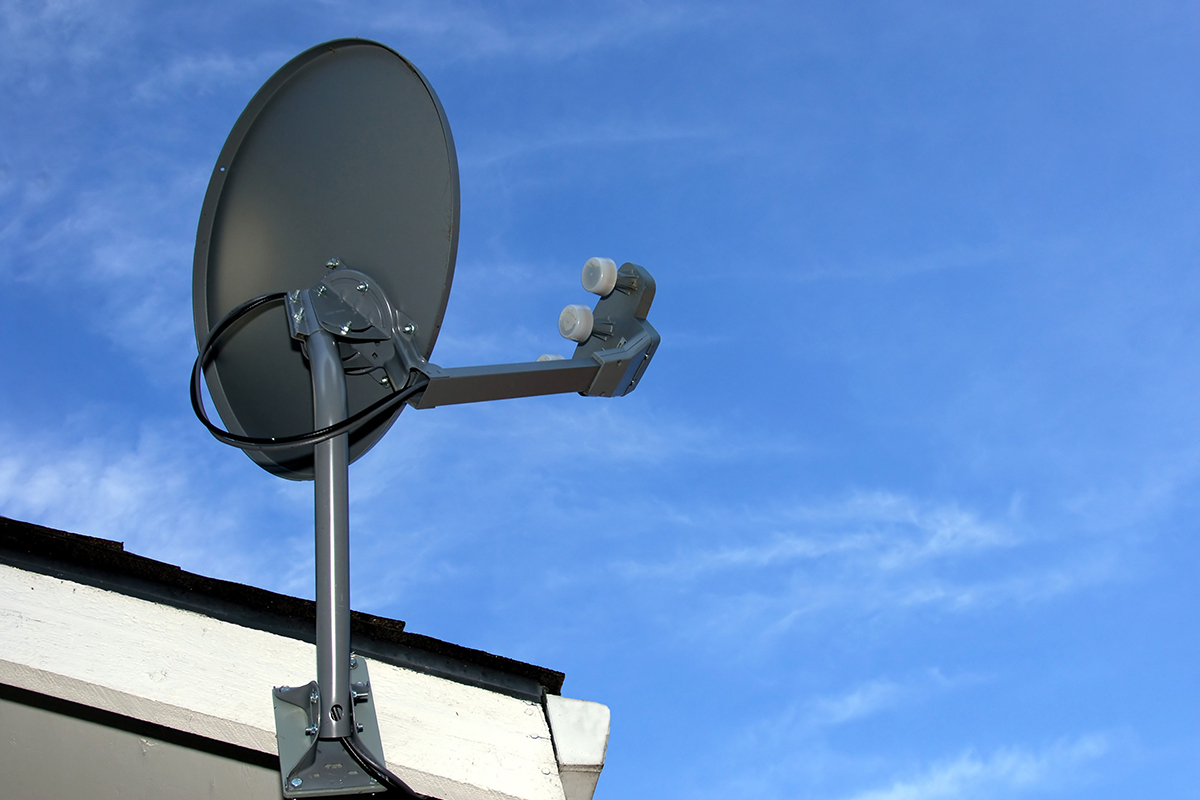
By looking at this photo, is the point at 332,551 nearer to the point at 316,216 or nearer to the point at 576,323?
the point at 576,323

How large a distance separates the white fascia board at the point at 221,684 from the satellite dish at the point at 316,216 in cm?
49

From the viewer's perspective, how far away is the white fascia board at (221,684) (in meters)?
2.24

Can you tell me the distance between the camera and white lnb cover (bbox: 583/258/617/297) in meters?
2.54

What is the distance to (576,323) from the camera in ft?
8.27

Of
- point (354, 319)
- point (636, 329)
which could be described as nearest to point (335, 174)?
point (354, 319)

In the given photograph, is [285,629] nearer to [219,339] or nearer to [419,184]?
[219,339]

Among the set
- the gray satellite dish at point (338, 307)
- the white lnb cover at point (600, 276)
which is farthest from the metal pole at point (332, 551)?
the white lnb cover at point (600, 276)

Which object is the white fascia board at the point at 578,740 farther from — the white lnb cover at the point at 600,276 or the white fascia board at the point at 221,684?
the white lnb cover at the point at 600,276

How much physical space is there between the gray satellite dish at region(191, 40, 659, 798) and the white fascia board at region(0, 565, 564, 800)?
439 millimetres

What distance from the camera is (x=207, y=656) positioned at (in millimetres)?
2373

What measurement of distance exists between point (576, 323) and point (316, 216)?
769 mm

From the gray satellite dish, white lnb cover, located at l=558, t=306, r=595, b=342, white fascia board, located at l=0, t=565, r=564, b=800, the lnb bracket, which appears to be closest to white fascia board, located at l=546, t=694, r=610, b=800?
white fascia board, located at l=0, t=565, r=564, b=800

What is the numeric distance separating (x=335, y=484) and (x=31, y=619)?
0.99 meters

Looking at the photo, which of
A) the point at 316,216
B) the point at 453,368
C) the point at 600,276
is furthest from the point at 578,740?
the point at 316,216
